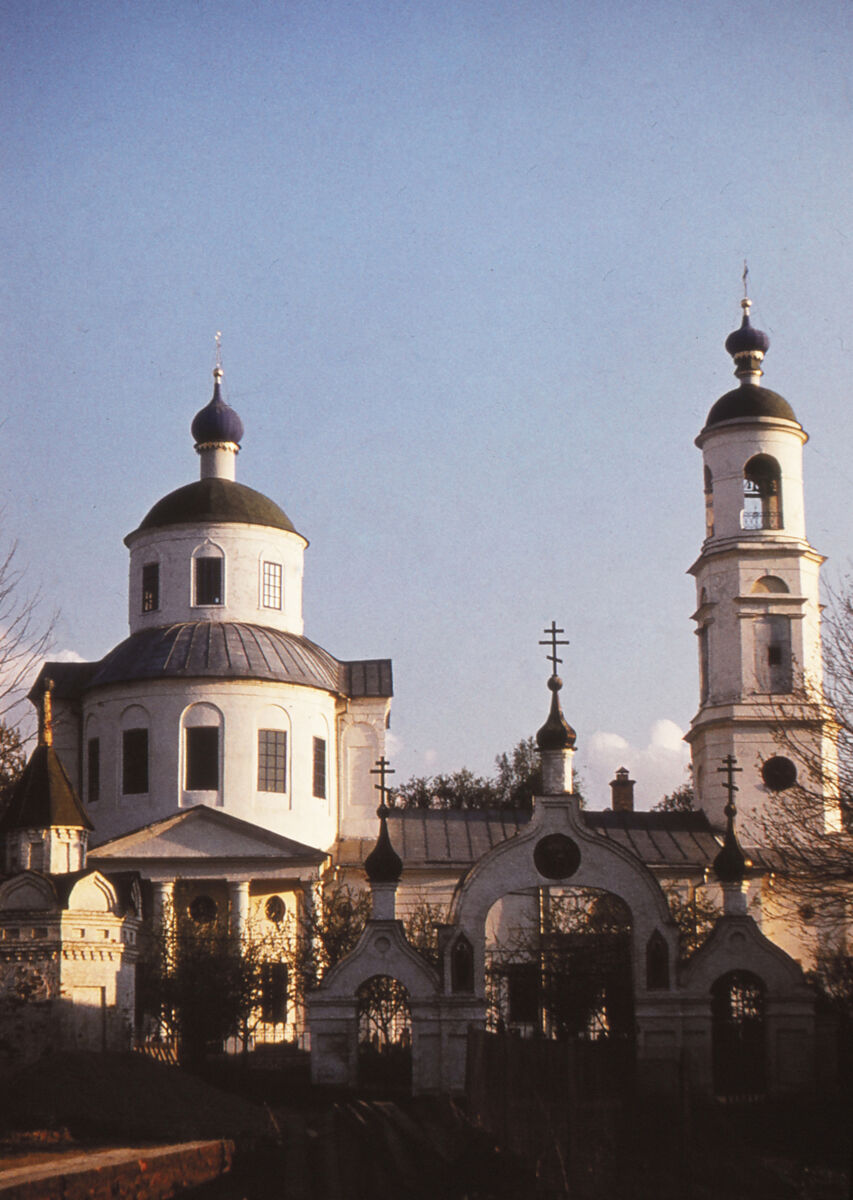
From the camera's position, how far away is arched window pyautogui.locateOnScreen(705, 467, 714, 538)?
44625 mm

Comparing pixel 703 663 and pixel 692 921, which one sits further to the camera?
pixel 703 663

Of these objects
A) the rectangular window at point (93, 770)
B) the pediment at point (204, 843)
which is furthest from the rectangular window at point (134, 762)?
the pediment at point (204, 843)

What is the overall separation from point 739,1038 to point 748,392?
21.0 meters

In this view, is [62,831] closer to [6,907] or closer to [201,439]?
[6,907]

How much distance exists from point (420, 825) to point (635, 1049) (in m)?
18.1

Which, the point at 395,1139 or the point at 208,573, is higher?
the point at 208,573

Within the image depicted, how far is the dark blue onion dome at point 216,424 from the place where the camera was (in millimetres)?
46469

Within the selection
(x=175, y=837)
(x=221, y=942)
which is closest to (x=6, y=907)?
(x=221, y=942)

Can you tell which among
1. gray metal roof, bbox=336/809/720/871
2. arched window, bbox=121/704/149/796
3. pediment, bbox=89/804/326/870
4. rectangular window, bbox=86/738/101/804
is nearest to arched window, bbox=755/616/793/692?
gray metal roof, bbox=336/809/720/871

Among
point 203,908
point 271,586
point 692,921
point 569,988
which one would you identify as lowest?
point 569,988

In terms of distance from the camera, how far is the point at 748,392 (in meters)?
44.2

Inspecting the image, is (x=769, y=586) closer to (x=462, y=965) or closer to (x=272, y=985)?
(x=272, y=985)

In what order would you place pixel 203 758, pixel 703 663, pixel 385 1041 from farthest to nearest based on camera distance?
pixel 703 663, pixel 203 758, pixel 385 1041

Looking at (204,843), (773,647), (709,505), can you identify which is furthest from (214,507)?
(773,647)
